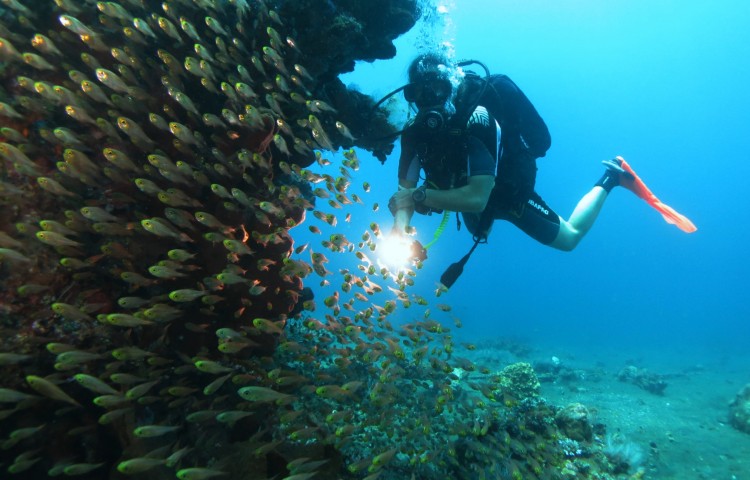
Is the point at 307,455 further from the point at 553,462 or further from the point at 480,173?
the point at 480,173

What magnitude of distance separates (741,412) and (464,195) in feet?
35.8

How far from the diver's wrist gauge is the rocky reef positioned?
33.1 inches

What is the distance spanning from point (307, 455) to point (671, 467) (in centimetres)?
777

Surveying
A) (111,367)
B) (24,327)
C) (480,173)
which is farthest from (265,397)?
(480,173)

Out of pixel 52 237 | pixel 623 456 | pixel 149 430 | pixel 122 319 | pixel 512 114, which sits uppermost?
pixel 512 114

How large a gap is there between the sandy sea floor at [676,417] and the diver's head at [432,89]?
6479mm

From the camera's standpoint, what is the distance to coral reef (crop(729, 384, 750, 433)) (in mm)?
9039

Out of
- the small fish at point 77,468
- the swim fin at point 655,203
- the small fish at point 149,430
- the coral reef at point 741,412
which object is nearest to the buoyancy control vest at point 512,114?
the swim fin at point 655,203

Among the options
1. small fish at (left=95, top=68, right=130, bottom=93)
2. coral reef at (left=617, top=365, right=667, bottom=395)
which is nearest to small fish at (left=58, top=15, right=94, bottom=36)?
small fish at (left=95, top=68, right=130, bottom=93)

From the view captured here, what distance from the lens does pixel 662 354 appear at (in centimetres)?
2753

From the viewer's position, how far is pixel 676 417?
32.9 ft

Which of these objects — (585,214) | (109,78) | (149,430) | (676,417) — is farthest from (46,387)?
(676,417)

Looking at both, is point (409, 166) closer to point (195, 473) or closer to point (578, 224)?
point (578, 224)

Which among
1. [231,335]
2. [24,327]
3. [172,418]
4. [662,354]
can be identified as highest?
[662,354]
